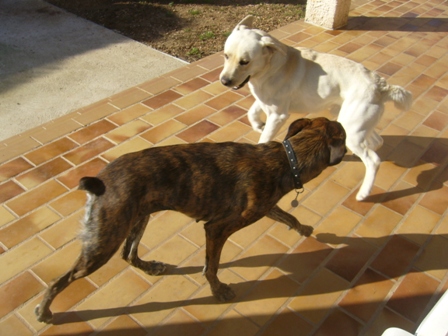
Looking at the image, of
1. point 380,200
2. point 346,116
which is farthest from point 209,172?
point 380,200

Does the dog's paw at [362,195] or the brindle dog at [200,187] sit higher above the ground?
the brindle dog at [200,187]

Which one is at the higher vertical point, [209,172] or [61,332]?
[209,172]

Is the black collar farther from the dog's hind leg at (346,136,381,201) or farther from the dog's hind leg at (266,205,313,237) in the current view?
the dog's hind leg at (346,136,381,201)

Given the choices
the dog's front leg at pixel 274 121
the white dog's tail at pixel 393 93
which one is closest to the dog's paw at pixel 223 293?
the dog's front leg at pixel 274 121

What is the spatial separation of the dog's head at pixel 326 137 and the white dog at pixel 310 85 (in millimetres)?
1099

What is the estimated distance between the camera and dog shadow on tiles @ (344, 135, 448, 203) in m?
4.39

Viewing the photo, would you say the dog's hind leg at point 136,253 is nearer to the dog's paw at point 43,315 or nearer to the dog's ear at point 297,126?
the dog's paw at point 43,315

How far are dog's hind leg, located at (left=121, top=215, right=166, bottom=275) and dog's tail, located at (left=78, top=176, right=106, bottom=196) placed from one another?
2.00 ft

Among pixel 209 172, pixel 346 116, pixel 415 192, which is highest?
pixel 209 172

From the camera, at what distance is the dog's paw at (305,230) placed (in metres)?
3.73

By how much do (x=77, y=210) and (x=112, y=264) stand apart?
0.72m

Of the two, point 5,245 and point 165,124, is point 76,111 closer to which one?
point 165,124

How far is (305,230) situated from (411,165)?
5.67 feet

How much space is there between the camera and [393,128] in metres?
5.18
